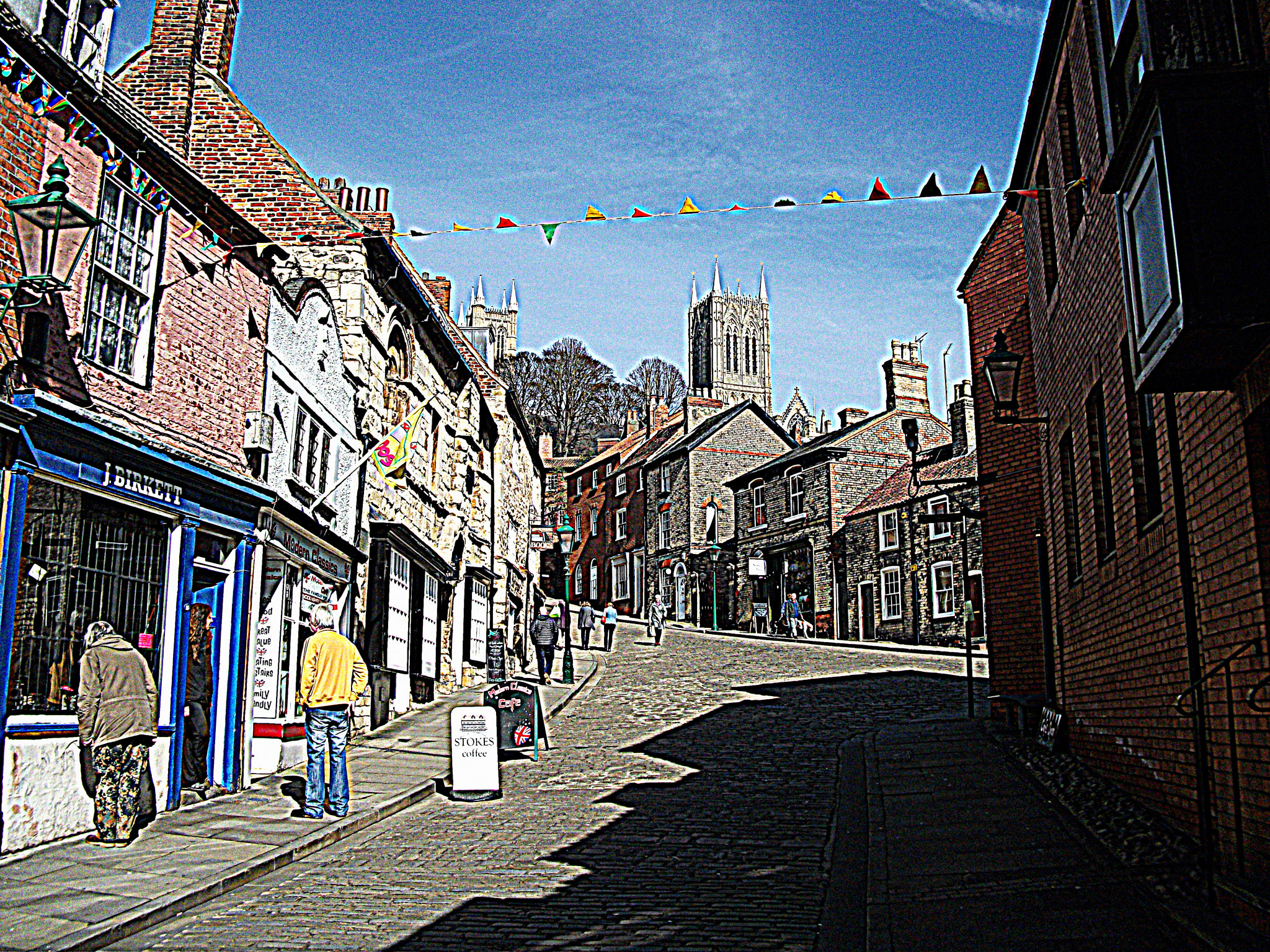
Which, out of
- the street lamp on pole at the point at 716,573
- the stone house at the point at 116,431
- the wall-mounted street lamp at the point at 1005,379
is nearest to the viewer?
the stone house at the point at 116,431

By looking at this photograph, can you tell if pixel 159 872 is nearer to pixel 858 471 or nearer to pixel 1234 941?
pixel 1234 941

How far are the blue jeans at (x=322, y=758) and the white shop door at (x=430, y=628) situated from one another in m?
9.46

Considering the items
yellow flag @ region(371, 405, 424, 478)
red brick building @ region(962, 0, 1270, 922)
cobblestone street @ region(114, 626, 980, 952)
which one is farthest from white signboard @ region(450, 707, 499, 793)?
red brick building @ region(962, 0, 1270, 922)

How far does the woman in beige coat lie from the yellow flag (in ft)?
25.7

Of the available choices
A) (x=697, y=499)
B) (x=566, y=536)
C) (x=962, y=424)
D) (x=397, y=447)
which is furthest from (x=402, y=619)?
(x=697, y=499)

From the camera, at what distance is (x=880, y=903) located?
265 inches


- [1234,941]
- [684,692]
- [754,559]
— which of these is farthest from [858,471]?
[1234,941]

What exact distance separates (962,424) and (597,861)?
3276 centimetres

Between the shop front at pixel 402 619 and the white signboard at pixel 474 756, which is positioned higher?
the shop front at pixel 402 619

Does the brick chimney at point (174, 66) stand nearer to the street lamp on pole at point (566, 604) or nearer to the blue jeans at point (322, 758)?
the blue jeans at point (322, 758)

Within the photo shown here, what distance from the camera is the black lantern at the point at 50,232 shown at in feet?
25.7

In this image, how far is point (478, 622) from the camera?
26.4 metres

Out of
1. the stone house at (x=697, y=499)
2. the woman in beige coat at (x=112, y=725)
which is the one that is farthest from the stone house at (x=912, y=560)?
the woman in beige coat at (x=112, y=725)

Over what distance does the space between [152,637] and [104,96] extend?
4.75m
